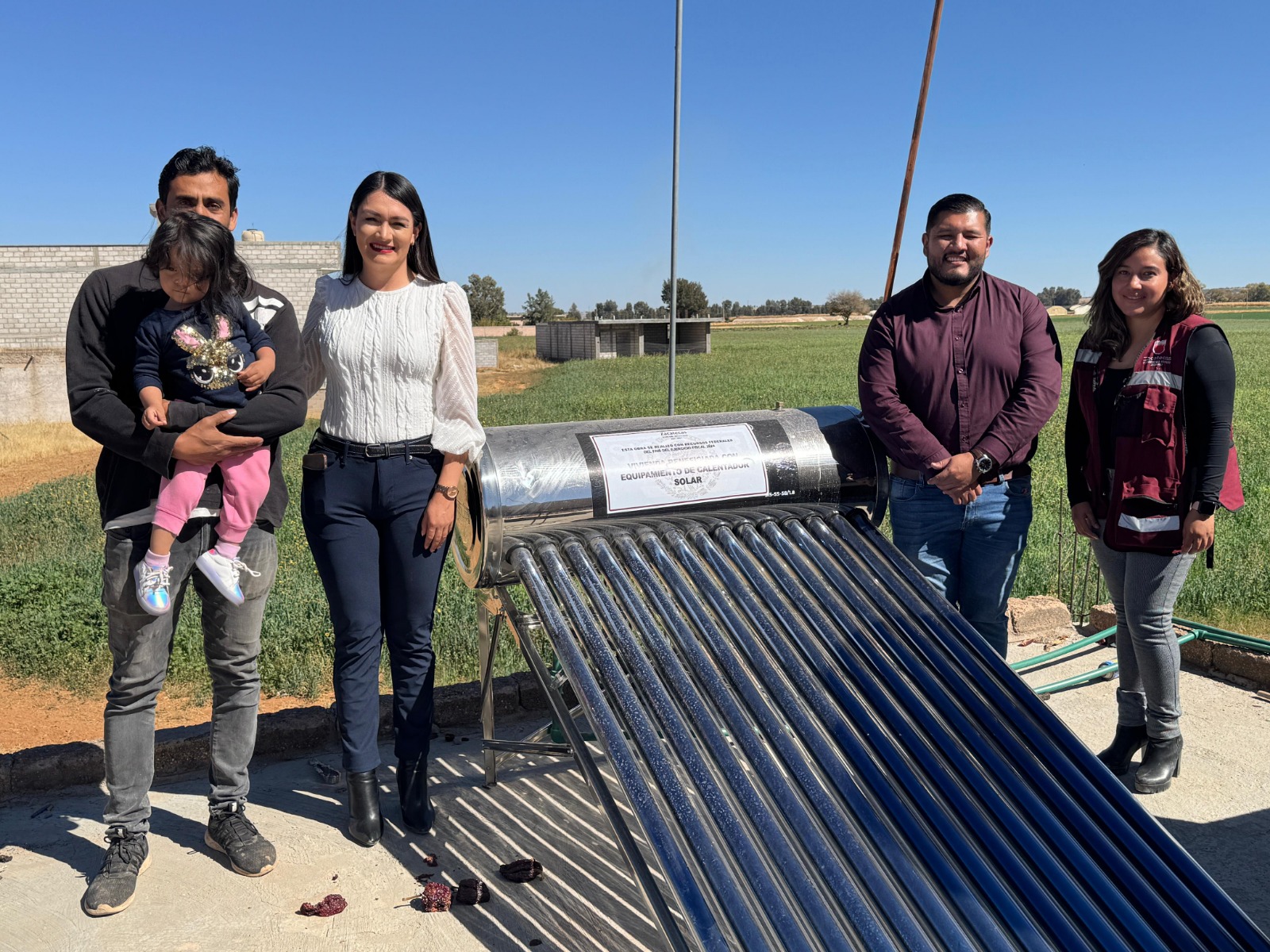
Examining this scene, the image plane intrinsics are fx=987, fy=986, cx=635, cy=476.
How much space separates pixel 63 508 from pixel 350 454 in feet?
34.0

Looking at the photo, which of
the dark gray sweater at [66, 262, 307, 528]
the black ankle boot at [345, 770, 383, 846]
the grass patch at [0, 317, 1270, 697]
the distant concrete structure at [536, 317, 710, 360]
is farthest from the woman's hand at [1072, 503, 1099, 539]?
the distant concrete structure at [536, 317, 710, 360]

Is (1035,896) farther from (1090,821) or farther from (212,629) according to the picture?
(212,629)

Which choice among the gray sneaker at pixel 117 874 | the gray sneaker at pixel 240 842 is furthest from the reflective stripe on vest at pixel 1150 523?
the gray sneaker at pixel 117 874

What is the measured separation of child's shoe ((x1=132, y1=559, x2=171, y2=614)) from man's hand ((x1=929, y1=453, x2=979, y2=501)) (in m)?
2.68

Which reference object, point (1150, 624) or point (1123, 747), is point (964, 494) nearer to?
point (1150, 624)

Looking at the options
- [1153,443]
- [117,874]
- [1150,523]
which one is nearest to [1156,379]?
[1153,443]

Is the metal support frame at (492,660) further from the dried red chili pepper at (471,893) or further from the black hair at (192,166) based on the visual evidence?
the black hair at (192,166)

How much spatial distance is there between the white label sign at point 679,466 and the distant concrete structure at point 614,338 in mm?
54535

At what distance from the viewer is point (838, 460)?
3766 millimetres

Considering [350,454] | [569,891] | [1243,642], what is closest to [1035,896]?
[569,891]

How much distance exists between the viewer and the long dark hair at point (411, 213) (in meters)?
3.38

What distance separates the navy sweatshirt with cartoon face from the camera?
3.05 m

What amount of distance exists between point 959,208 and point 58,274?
38015 mm

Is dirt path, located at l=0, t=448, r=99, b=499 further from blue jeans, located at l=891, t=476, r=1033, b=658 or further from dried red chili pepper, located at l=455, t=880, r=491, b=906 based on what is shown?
blue jeans, located at l=891, t=476, r=1033, b=658
